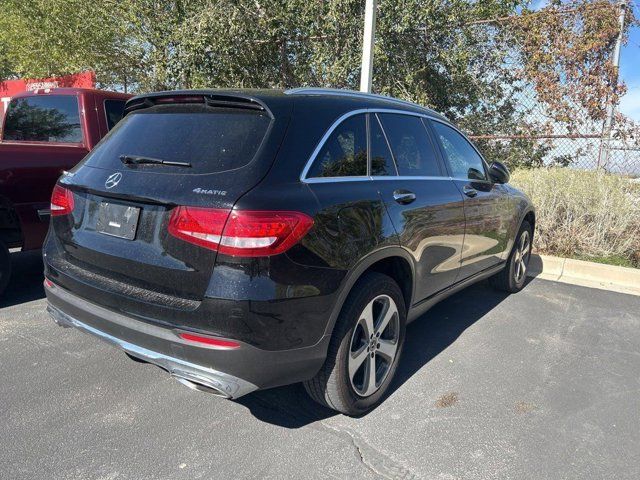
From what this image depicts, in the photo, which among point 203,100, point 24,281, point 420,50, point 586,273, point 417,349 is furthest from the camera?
point 420,50

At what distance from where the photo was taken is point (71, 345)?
368 cm

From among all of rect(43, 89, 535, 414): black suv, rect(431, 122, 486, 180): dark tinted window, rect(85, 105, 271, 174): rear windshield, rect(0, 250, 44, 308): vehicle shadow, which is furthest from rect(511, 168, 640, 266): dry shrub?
rect(0, 250, 44, 308): vehicle shadow

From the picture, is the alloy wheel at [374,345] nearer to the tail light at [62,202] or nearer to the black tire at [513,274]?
the tail light at [62,202]

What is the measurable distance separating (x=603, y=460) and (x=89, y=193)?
3029 mm

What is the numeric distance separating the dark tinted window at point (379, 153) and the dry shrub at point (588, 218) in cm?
416

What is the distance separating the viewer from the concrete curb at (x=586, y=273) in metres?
5.61

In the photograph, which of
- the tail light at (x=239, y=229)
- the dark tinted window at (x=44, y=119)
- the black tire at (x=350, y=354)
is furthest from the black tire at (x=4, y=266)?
the black tire at (x=350, y=354)

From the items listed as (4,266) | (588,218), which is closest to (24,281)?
(4,266)

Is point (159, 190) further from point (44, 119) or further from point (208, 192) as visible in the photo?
point (44, 119)

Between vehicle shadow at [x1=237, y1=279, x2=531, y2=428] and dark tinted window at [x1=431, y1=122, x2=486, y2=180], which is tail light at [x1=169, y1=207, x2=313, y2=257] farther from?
dark tinted window at [x1=431, y1=122, x2=486, y2=180]

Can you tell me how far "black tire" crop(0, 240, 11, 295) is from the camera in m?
4.27

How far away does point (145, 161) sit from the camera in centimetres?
254

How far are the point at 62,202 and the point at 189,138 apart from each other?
0.91 metres

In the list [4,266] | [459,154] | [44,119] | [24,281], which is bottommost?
[24,281]
